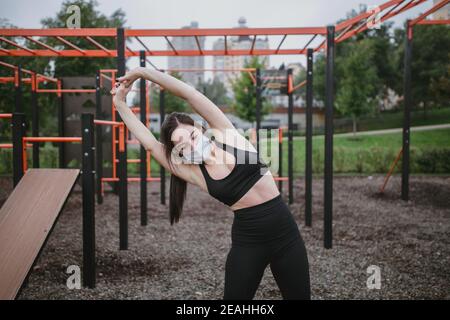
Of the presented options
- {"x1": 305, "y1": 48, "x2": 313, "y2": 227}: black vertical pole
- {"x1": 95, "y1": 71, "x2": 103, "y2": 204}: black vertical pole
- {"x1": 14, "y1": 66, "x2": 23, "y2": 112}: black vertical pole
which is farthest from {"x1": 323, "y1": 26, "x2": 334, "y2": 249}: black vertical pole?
{"x1": 14, "y1": 66, "x2": 23, "y2": 112}: black vertical pole

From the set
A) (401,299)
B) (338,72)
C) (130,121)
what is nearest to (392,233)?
(401,299)

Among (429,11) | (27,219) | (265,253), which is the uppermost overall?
(429,11)

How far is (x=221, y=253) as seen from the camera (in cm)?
502

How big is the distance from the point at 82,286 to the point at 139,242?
1.64 meters

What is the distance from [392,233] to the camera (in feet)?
19.1

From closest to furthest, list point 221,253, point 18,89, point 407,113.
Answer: point 221,253 < point 18,89 < point 407,113

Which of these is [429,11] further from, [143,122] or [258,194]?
[258,194]

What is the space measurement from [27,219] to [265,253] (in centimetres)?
253

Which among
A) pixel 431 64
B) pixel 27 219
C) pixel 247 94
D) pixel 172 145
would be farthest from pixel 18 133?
pixel 247 94

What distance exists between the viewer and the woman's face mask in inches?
78.4

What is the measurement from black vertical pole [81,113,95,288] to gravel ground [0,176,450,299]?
0.25 m

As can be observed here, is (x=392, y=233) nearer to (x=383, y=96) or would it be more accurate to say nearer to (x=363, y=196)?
(x=363, y=196)

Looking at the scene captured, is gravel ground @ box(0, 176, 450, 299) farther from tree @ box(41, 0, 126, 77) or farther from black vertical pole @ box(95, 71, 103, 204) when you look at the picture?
tree @ box(41, 0, 126, 77)

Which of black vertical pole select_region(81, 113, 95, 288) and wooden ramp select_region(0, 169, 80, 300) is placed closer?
wooden ramp select_region(0, 169, 80, 300)
